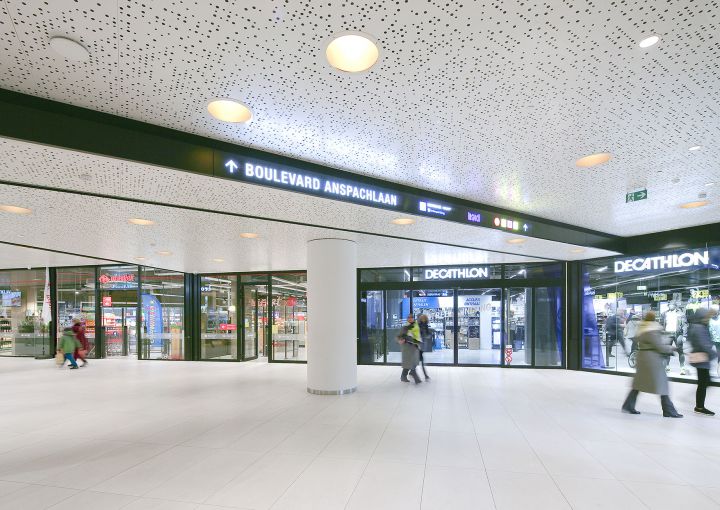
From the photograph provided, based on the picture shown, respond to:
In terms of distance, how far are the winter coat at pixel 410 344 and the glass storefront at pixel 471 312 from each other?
130 inches

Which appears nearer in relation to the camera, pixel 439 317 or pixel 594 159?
pixel 594 159

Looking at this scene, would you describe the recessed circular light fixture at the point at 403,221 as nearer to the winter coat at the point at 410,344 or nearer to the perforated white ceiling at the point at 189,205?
the perforated white ceiling at the point at 189,205

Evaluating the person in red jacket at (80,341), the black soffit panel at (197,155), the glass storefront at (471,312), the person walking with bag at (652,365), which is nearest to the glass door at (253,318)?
the glass storefront at (471,312)

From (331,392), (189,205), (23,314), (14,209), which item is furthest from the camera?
(23,314)

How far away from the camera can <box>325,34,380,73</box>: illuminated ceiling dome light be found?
2.50 metres

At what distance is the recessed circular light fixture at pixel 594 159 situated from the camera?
4336 mm

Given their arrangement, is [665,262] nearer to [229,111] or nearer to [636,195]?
[636,195]

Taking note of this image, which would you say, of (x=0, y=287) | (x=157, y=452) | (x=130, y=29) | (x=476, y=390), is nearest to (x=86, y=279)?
(x=0, y=287)

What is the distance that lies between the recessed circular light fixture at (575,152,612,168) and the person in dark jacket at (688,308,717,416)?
348cm

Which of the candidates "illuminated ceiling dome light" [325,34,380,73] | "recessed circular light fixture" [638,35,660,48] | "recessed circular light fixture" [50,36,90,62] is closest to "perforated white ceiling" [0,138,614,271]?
"recessed circular light fixture" [50,36,90,62]

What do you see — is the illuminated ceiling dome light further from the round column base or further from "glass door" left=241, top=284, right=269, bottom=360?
"glass door" left=241, top=284, right=269, bottom=360

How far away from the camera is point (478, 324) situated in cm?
1205

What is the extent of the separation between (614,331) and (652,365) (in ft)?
16.4

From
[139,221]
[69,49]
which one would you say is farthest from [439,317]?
[69,49]
